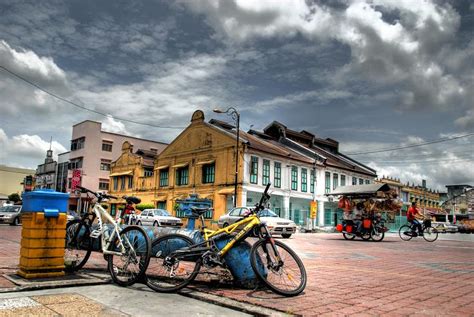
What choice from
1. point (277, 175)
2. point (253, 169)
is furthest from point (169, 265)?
point (277, 175)

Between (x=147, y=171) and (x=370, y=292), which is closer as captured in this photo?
(x=370, y=292)

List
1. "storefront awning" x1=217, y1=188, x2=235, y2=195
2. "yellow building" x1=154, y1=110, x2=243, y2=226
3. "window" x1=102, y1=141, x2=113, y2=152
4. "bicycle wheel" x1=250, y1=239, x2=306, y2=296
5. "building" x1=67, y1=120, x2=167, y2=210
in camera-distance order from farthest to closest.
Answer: "window" x1=102, y1=141, x2=113, y2=152
"building" x1=67, y1=120, x2=167, y2=210
"yellow building" x1=154, y1=110, x2=243, y2=226
"storefront awning" x1=217, y1=188, x2=235, y2=195
"bicycle wheel" x1=250, y1=239, x2=306, y2=296

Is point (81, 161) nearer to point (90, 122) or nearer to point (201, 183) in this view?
point (90, 122)

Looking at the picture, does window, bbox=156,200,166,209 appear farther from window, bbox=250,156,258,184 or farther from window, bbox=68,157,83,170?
window, bbox=68,157,83,170

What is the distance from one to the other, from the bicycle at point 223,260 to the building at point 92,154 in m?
57.9

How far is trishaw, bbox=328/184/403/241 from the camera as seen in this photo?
2027 cm

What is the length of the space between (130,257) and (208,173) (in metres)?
35.0

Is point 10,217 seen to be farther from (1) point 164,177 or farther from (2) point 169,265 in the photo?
(2) point 169,265

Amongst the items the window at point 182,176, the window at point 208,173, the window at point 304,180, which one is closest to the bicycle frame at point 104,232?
the window at point 208,173

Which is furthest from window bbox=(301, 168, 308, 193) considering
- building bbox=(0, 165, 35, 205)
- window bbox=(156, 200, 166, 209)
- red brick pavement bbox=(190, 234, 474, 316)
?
building bbox=(0, 165, 35, 205)

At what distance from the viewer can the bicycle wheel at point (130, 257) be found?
5.57 m

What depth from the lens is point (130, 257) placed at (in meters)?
5.75

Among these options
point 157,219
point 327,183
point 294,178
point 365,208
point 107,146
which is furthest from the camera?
point 107,146

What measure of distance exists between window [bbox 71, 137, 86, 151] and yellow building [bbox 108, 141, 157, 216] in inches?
446
